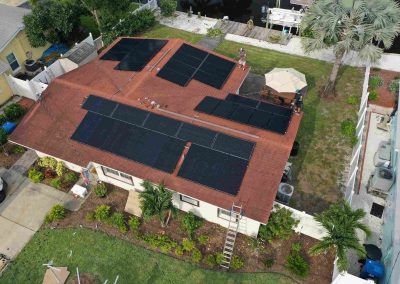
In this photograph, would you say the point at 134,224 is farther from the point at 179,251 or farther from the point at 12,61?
the point at 12,61

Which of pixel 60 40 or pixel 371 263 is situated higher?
pixel 60 40

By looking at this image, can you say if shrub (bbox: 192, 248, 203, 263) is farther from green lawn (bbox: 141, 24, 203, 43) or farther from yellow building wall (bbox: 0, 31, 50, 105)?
green lawn (bbox: 141, 24, 203, 43)

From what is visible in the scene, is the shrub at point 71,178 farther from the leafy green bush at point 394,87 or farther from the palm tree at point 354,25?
the leafy green bush at point 394,87

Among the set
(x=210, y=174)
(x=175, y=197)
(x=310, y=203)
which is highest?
(x=210, y=174)

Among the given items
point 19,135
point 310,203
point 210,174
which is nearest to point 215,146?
point 210,174

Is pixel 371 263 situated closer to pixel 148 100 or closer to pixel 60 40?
pixel 148 100

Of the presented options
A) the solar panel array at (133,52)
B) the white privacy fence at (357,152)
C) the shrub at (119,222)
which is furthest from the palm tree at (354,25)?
the shrub at (119,222)

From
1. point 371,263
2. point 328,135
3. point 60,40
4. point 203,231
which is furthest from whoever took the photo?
point 60,40
